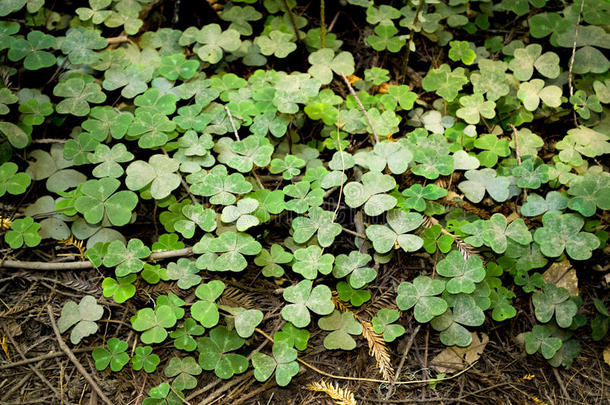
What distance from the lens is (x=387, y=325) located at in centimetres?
208

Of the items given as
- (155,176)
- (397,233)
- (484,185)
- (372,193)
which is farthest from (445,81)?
(155,176)

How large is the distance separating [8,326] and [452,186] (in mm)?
2305

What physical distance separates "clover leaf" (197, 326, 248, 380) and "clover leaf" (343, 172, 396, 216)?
33.4 inches

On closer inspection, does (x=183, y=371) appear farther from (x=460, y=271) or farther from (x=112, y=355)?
(x=460, y=271)

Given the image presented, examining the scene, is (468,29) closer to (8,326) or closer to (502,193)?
(502,193)

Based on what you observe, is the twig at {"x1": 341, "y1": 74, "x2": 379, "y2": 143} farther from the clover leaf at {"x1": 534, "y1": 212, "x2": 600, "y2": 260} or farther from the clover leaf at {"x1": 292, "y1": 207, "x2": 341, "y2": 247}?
the clover leaf at {"x1": 534, "y1": 212, "x2": 600, "y2": 260}

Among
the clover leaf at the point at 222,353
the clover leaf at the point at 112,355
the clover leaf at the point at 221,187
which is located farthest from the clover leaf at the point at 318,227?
the clover leaf at the point at 112,355

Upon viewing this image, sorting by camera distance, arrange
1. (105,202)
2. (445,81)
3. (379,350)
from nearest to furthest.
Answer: (379,350)
(105,202)
(445,81)

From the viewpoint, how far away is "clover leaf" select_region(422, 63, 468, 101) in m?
2.71

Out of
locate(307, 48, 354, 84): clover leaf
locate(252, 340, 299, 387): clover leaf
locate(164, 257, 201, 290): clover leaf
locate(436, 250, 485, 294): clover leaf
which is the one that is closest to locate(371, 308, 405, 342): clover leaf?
locate(436, 250, 485, 294): clover leaf

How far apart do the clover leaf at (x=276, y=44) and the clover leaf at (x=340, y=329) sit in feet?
5.40

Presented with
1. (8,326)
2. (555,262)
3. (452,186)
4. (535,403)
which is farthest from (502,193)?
(8,326)

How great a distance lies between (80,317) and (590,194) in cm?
253

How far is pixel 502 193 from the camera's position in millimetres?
2400
